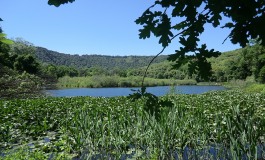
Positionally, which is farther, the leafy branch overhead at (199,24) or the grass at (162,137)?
the grass at (162,137)

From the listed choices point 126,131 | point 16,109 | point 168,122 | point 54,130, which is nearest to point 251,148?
point 168,122

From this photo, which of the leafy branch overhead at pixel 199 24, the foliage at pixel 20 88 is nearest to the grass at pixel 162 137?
the leafy branch overhead at pixel 199 24

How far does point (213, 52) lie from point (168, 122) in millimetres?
3047

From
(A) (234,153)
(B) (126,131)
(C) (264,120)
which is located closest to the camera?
(A) (234,153)

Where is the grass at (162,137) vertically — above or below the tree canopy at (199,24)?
below

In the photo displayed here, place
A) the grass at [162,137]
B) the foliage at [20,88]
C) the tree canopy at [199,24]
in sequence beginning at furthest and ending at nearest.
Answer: the foliage at [20,88], the grass at [162,137], the tree canopy at [199,24]

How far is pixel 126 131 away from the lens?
507cm

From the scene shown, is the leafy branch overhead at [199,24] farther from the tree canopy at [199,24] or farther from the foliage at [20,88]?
the foliage at [20,88]

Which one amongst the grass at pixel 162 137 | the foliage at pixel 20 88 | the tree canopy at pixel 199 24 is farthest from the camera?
the foliage at pixel 20 88

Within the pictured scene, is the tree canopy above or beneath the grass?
above

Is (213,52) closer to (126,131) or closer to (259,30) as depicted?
(259,30)

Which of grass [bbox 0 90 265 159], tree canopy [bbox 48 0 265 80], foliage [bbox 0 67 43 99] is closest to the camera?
tree canopy [bbox 48 0 265 80]

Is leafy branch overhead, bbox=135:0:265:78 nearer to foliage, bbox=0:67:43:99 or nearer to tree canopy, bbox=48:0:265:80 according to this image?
tree canopy, bbox=48:0:265:80

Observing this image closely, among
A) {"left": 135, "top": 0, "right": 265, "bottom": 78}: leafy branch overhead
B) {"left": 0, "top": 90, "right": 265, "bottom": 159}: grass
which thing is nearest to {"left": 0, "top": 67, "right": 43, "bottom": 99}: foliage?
{"left": 0, "top": 90, "right": 265, "bottom": 159}: grass
